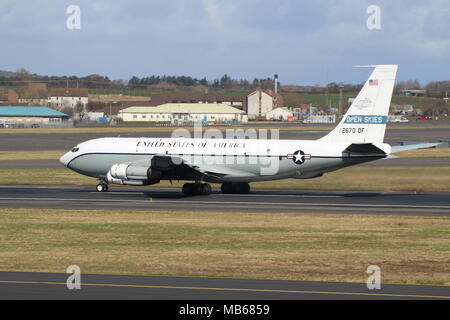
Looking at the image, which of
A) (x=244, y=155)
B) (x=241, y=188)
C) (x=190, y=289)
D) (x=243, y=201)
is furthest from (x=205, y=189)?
(x=190, y=289)

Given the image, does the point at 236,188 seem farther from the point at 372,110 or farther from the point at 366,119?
the point at 372,110

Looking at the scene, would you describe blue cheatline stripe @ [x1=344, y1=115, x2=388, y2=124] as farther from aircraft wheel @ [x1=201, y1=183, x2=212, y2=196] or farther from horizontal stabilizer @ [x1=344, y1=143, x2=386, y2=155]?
aircraft wheel @ [x1=201, y1=183, x2=212, y2=196]

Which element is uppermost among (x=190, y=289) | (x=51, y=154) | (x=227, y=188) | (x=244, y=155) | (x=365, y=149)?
(x=365, y=149)

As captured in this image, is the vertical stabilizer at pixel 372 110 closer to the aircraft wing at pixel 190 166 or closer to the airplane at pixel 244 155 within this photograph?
the airplane at pixel 244 155

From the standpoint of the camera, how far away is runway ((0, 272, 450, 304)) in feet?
67.9

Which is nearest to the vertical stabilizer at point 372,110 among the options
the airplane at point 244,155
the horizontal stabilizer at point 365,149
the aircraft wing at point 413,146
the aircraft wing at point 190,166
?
the airplane at point 244,155

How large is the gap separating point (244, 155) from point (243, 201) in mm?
3826

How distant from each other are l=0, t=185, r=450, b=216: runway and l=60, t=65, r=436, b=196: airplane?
1.34m

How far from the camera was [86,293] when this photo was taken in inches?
824

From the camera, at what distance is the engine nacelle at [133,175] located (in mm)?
49000

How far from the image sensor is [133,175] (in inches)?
1933

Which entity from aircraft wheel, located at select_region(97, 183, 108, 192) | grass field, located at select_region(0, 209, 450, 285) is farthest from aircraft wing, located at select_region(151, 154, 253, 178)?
grass field, located at select_region(0, 209, 450, 285)
